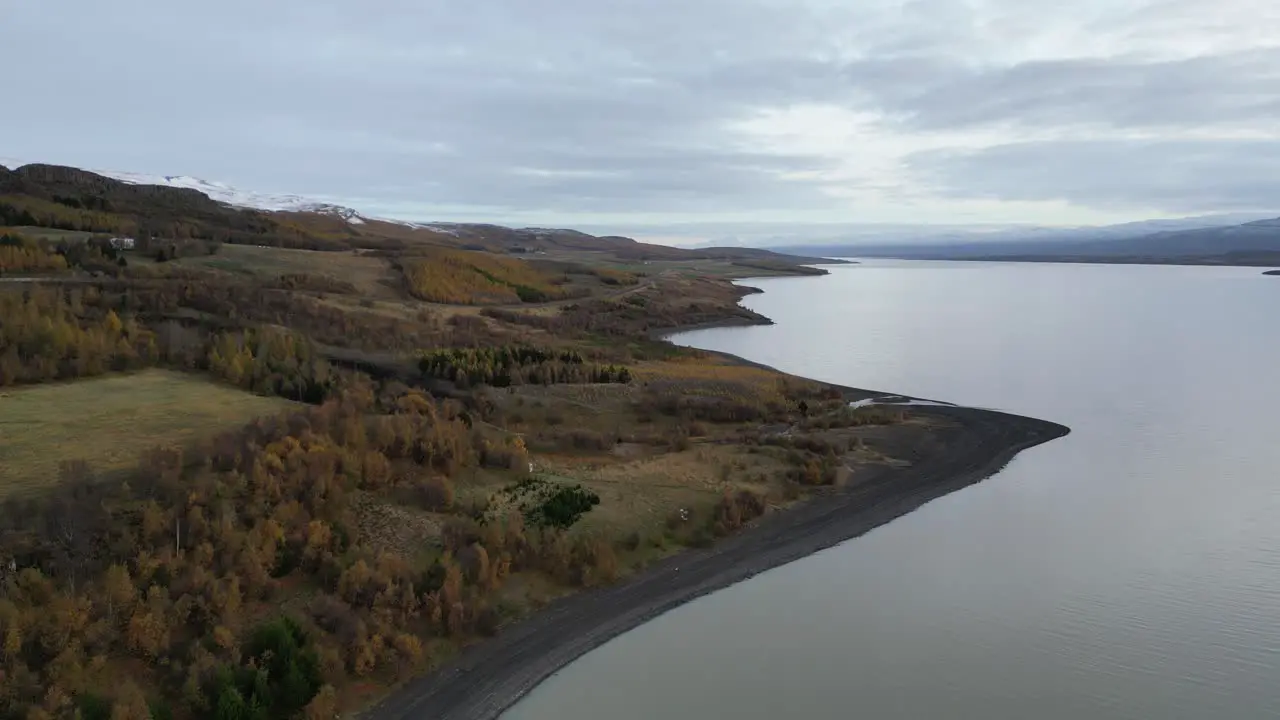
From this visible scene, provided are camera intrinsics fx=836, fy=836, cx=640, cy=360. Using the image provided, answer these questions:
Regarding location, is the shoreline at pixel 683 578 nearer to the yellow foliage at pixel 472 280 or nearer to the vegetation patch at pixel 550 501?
the vegetation patch at pixel 550 501

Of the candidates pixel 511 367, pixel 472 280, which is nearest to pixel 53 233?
pixel 472 280

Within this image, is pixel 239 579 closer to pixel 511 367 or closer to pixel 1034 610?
pixel 1034 610

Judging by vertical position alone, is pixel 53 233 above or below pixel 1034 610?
above

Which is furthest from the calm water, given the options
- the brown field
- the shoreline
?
the brown field

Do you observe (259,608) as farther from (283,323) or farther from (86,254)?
(86,254)

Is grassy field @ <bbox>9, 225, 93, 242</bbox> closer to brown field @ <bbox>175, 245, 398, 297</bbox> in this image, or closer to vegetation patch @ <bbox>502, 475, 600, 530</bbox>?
brown field @ <bbox>175, 245, 398, 297</bbox>

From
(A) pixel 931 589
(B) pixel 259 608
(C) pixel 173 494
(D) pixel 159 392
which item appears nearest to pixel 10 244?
(D) pixel 159 392

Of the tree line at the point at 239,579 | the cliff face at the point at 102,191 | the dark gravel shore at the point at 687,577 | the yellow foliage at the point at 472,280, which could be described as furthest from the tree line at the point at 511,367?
the cliff face at the point at 102,191
